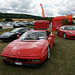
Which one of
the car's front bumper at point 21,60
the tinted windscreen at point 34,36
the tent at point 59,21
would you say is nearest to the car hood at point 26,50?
the car's front bumper at point 21,60

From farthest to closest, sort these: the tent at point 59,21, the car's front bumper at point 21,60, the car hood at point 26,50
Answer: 1. the tent at point 59,21
2. the car hood at point 26,50
3. the car's front bumper at point 21,60

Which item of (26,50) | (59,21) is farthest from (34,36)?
(59,21)

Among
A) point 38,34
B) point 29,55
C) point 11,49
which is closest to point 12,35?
point 38,34

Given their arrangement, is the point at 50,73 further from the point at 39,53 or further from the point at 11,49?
the point at 11,49

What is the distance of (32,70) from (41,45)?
98 centimetres

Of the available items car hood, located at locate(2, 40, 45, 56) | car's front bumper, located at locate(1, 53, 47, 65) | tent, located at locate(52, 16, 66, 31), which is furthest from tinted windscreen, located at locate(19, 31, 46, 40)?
tent, located at locate(52, 16, 66, 31)

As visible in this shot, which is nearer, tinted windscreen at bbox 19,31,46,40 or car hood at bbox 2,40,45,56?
car hood at bbox 2,40,45,56

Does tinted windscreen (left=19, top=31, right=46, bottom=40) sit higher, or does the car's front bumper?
tinted windscreen (left=19, top=31, right=46, bottom=40)

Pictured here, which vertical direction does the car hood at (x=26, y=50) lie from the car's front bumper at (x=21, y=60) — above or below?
above

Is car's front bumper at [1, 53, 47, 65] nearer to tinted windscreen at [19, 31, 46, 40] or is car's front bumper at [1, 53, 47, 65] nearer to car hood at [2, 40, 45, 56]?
car hood at [2, 40, 45, 56]

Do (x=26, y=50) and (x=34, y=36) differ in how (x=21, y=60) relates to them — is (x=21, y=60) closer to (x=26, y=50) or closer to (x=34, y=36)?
(x=26, y=50)

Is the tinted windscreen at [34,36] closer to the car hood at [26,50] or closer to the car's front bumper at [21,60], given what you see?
the car hood at [26,50]

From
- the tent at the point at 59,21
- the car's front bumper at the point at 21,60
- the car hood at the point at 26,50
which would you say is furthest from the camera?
the tent at the point at 59,21

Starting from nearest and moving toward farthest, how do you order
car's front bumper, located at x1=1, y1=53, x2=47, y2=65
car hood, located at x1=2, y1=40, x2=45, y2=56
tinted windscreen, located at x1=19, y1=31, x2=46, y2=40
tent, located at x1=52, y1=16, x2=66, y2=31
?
car's front bumper, located at x1=1, y1=53, x2=47, y2=65 → car hood, located at x1=2, y1=40, x2=45, y2=56 → tinted windscreen, located at x1=19, y1=31, x2=46, y2=40 → tent, located at x1=52, y1=16, x2=66, y2=31
